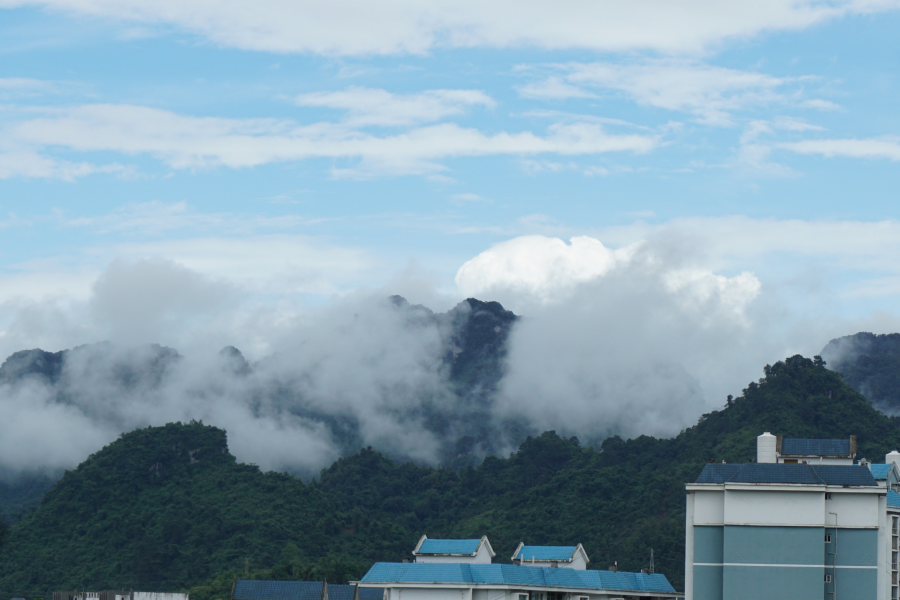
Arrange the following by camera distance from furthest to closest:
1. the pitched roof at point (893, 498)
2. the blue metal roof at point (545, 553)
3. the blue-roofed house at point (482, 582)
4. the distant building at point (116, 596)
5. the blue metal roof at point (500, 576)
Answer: the blue metal roof at point (545, 553) < the distant building at point (116, 596) < the blue metal roof at point (500, 576) < the blue-roofed house at point (482, 582) < the pitched roof at point (893, 498)

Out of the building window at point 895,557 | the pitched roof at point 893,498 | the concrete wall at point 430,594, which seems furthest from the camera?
the concrete wall at point 430,594

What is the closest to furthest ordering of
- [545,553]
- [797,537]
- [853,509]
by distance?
[797,537], [853,509], [545,553]

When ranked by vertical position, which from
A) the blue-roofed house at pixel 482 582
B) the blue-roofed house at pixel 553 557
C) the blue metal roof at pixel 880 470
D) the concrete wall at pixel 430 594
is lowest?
the concrete wall at pixel 430 594

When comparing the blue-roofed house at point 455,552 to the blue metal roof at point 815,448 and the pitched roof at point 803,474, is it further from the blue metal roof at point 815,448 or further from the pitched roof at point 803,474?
the blue metal roof at point 815,448

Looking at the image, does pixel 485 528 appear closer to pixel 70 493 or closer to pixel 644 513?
pixel 644 513

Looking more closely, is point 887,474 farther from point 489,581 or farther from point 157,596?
point 157,596

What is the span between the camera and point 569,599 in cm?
6619

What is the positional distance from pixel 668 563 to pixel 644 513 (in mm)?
16798

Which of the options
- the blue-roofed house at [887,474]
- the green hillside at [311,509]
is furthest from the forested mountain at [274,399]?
the blue-roofed house at [887,474]

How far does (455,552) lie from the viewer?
6856cm

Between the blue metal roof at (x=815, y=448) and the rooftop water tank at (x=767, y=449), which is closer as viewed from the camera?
the rooftop water tank at (x=767, y=449)

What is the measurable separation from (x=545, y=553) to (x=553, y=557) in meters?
0.75

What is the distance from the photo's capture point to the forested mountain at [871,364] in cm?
16950

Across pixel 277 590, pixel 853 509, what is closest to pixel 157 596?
pixel 277 590
